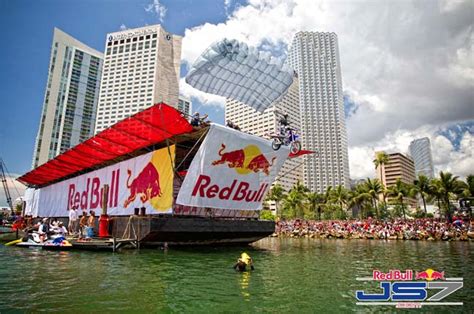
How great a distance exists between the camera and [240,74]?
26.8 m

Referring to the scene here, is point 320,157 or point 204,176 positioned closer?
point 204,176

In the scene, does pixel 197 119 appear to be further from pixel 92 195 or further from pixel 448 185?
pixel 448 185

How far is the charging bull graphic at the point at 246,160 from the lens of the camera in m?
26.2

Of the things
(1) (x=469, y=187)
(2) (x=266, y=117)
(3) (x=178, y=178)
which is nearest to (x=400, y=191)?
(1) (x=469, y=187)

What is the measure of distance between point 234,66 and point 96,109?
147 metres

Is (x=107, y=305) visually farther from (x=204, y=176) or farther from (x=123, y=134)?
(x=123, y=134)

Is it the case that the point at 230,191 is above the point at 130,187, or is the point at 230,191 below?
below

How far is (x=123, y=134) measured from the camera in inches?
989

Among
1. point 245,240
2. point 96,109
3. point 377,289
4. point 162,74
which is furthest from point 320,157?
point 377,289

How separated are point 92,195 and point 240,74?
75.5 ft

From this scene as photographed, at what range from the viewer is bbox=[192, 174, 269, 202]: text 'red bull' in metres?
25.3

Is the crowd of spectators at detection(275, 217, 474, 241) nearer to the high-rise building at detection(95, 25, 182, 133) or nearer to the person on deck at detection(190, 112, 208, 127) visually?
the person on deck at detection(190, 112, 208, 127)

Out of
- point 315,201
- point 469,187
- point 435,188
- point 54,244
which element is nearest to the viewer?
point 54,244

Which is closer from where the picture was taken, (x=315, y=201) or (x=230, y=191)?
(x=230, y=191)
